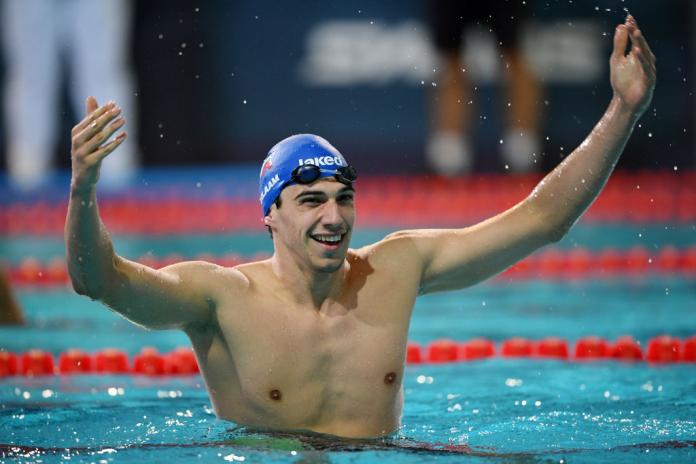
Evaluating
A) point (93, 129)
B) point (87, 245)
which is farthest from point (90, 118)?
point (87, 245)

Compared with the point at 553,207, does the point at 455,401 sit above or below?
below

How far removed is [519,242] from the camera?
339 centimetres

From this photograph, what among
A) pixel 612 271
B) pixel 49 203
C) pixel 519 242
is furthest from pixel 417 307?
pixel 49 203

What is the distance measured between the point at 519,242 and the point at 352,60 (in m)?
8.90

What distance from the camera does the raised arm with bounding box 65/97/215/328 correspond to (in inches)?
108

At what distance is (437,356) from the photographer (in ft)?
17.4

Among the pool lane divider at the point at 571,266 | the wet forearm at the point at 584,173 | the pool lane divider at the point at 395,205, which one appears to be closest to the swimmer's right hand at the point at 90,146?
the wet forearm at the point at 584,173

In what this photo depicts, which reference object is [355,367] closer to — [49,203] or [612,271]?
[612,271]

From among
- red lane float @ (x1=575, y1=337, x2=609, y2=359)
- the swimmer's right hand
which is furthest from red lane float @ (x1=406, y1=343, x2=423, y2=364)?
the swimmer's right hand

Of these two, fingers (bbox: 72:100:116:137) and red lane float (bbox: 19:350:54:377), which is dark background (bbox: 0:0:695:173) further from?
fingers (bbox: 72:100:116:137)

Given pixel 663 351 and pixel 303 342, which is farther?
pixel 663 351

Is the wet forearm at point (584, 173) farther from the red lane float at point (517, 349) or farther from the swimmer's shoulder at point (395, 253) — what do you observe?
the red lane float at point (517, 349)

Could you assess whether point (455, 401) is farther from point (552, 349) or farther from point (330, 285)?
point (330, 285)

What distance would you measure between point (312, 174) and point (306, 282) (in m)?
0.32
